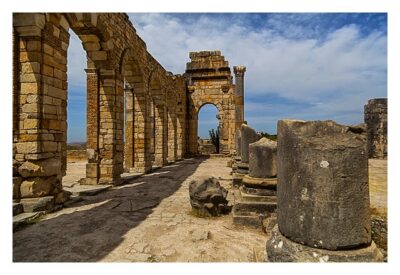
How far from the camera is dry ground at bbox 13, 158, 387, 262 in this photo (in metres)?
3.08

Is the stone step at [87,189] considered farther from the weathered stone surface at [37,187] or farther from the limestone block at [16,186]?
the limestone block at [16,186]

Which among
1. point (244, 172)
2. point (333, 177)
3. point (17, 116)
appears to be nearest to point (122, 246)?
point (333, 177)

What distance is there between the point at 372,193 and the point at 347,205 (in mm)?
4684

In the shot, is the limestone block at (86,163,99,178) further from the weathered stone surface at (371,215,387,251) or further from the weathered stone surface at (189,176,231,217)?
the weathered stone surface at (371,215,387,251)

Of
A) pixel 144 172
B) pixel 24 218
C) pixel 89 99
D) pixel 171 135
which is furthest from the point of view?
pixel 171 135

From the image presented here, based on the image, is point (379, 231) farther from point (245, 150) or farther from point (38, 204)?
point (38, 204)

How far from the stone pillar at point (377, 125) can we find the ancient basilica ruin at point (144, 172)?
10437 mm

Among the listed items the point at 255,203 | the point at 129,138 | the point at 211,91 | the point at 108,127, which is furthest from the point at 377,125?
the point at 108,127

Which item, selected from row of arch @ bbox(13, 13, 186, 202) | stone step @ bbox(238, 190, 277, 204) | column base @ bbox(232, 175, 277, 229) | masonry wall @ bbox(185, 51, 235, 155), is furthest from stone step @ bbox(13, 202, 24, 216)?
masonry wall @ bbox(185, 51, 235, 155)

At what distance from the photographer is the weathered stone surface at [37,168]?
475 cm

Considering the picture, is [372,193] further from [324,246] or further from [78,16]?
[78,16]

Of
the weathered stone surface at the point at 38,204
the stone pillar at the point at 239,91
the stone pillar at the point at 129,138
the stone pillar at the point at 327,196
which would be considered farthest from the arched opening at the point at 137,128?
the stone pillar at the point at 327,196

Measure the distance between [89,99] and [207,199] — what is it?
18.0 ft

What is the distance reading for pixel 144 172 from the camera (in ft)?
35.2
